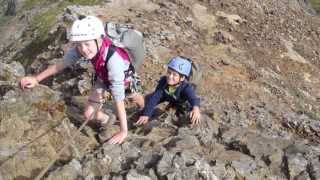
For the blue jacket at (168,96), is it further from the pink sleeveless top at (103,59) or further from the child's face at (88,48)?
the child's face at (88,48)

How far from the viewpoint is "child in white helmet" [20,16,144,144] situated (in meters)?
8.03

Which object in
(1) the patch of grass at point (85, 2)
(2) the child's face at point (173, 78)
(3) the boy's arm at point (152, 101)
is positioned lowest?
(1) the patch of grass at point (85, 2)

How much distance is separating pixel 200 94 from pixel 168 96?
19.0 ft

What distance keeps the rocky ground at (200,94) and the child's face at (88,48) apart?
1.50m

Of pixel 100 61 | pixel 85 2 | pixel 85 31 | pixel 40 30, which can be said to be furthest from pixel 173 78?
pixel 85 2

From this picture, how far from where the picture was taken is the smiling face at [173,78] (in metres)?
10.1

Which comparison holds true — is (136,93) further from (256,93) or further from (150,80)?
(256,93)

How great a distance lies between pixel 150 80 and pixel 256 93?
386 centimetres

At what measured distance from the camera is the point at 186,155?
8.49 metres

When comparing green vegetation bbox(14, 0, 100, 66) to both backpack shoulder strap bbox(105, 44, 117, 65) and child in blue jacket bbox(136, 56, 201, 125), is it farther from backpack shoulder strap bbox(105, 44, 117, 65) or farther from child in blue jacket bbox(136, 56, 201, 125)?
backpack shoulder strap bbox(105, 44, 117, 65)

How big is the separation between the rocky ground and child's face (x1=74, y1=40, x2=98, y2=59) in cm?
150

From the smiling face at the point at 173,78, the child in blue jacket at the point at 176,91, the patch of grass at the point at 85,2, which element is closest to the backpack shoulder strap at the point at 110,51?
the child in blue jacket at the point at 176,91

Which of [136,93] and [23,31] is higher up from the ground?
[136,93]

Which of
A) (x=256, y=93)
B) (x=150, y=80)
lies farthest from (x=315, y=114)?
(x=150, y=80)
